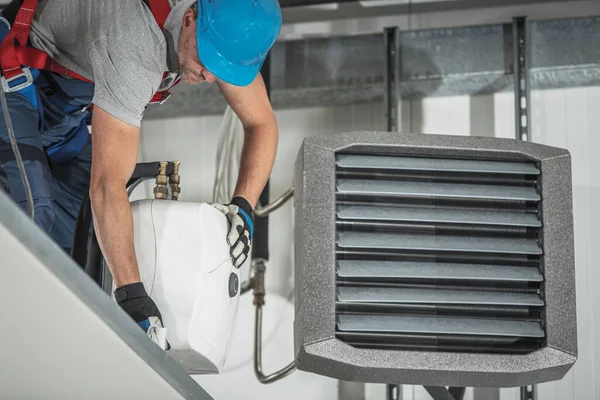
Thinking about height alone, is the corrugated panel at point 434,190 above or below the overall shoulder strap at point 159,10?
below

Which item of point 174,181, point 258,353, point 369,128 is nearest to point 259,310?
point 258,353

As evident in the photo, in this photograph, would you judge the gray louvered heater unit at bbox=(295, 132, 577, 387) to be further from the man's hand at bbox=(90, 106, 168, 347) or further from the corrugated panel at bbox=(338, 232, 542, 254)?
the man's hand at bbox=(90, 106, 168, 347)

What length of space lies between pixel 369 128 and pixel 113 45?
1.15 m

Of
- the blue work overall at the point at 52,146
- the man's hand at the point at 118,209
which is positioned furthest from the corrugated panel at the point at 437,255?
the blue work overall at the point at 52,146

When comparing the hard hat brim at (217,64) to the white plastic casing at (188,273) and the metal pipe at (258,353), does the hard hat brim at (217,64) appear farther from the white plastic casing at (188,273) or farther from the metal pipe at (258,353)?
the metal pipe at (258,353)

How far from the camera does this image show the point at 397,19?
8.37 feet

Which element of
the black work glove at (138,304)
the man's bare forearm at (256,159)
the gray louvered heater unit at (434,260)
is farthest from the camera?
the man's bare forearm at (256,159)

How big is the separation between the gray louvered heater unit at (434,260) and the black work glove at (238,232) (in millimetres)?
106

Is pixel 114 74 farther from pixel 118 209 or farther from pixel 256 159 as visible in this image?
pixel 256 159

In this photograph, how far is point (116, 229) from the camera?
150 centimetres

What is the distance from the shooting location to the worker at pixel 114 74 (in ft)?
5.02

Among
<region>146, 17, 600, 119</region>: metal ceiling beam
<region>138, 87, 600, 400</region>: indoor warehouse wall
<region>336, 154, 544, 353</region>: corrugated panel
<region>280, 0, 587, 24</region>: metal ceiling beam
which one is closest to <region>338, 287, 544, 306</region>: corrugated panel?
<region>336, 154, 544, 353</region>: corrugated panel

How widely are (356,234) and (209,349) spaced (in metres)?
0.37

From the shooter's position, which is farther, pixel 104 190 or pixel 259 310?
pixel 259 310
